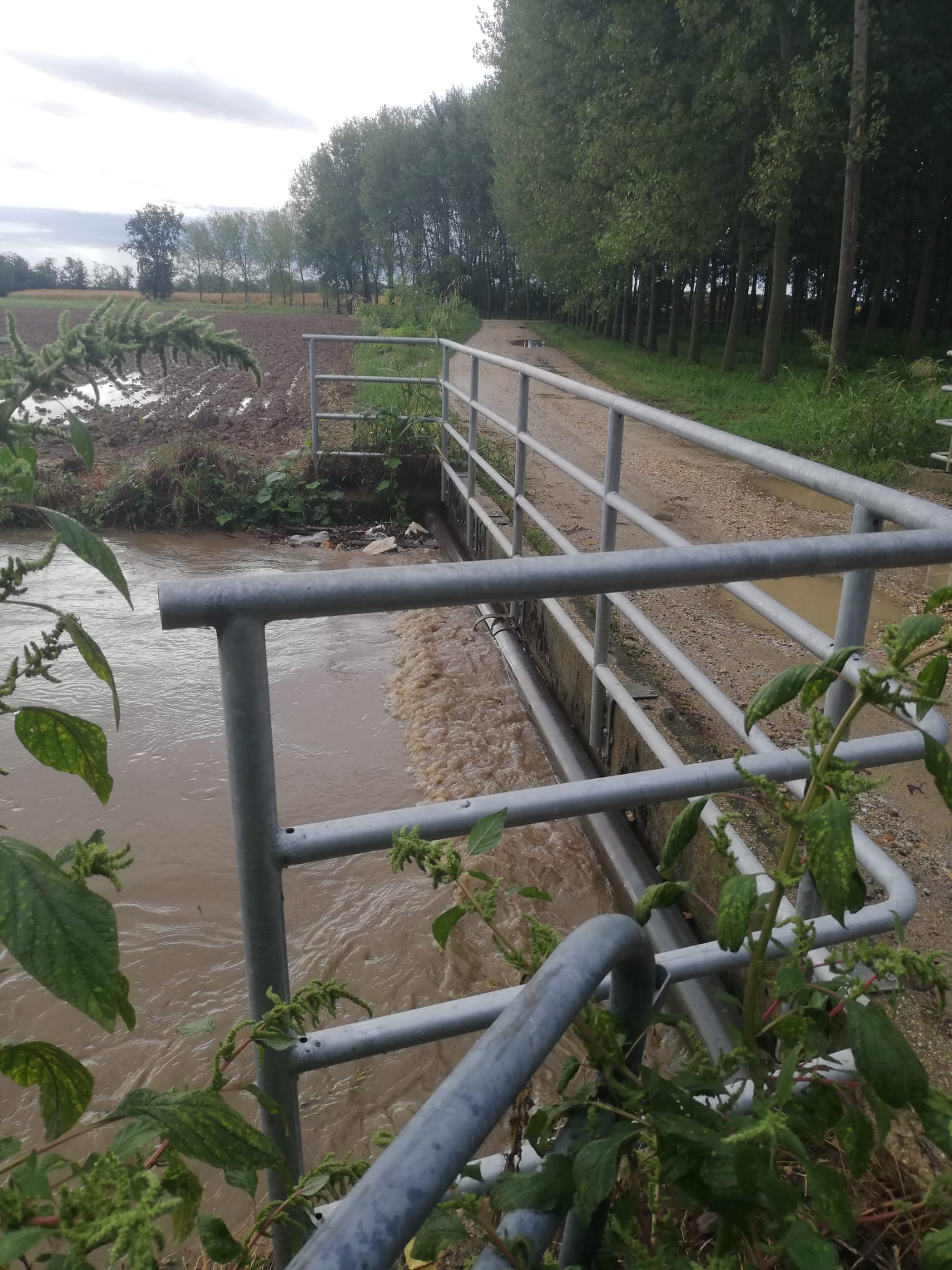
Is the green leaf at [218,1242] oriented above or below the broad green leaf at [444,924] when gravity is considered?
below

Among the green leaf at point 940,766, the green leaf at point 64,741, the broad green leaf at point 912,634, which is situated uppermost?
the broad green leaf at point 912,634

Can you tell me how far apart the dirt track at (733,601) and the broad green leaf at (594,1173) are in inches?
52.5

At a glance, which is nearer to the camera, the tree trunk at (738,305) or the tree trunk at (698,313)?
the tree trunk at (738,305)

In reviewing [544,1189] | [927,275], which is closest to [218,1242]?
[544,1189]

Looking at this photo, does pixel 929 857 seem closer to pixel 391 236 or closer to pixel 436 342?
pixel 436 342

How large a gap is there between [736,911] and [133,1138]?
0.58m

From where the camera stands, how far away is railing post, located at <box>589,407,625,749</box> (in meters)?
3.00

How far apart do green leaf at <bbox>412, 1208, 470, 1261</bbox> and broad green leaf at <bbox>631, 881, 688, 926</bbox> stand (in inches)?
13.9

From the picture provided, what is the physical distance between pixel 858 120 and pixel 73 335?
14.0 m

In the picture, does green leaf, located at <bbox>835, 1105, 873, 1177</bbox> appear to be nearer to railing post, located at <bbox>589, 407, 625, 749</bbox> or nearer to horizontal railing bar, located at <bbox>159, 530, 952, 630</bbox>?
horizontal railing bar, located at <bbox>159, 530, 952, 630</bbox>

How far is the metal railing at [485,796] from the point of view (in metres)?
0.95

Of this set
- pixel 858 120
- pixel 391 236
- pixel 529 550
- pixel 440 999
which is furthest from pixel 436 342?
pixel 391 236

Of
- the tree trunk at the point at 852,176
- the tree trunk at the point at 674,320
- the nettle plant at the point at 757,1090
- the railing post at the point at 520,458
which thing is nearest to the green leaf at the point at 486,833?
the nettle plant at the point at 757,1090

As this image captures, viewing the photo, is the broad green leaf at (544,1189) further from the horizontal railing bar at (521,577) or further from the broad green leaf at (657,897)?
the horizontal railing bar at (521,577)
